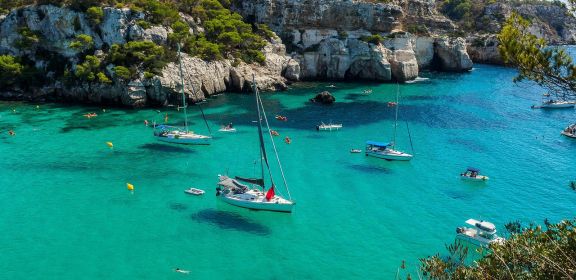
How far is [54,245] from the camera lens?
33156mm

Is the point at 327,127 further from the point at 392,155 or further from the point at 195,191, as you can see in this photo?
the point at 195,191

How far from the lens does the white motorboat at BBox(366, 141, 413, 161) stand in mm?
51281

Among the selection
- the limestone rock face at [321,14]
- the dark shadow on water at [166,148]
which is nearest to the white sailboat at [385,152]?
the dark shadow on water at [166,148]

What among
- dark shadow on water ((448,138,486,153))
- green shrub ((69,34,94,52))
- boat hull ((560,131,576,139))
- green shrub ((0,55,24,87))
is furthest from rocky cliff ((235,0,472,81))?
green shrub ((0,55,24,87))

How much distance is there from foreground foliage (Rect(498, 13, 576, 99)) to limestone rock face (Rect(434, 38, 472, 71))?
95140mm

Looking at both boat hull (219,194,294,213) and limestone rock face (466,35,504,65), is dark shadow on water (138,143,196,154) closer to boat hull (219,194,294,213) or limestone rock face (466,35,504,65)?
boat hull (219,194,294,213)

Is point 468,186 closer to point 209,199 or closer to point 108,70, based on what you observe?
point 209,199

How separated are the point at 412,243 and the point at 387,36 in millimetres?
72880

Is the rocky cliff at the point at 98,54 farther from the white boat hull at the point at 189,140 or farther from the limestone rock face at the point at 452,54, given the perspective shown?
the limestone rock face at the point at 452,54

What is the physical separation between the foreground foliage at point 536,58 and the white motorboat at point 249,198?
21840 millimetres

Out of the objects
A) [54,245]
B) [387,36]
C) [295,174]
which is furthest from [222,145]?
[387,36]

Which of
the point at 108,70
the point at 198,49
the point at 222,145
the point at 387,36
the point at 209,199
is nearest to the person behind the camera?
the point at 209,199

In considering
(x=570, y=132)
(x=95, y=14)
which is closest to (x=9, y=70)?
(x=95, y=14)

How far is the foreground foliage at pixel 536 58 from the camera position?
1941 cm
